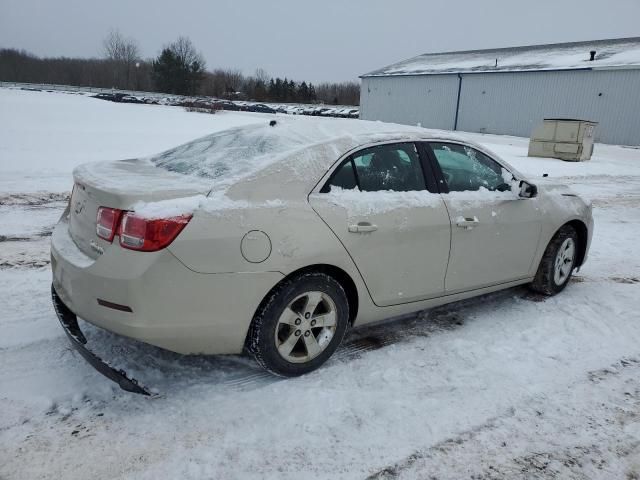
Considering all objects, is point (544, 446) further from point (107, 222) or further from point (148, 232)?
point (107, 222)

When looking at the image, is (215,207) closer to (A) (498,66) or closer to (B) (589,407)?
(B) (589,407)

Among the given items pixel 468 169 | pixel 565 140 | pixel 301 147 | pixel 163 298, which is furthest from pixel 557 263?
pixel 565 140

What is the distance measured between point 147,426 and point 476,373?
2.02 meters

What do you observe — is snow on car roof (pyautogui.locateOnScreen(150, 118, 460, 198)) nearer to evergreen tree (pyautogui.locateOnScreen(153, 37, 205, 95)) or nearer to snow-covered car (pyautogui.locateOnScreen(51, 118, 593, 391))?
snow-covered car (pyautogui.locateOnScreen(51, 118, 593, 391))

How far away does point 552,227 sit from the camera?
4.41 meters

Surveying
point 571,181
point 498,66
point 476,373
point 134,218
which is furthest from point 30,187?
point 498,66

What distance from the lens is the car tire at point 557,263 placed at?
4516 mm

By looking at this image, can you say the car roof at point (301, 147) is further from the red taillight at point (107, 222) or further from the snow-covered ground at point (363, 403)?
the snow-covered ground at point (363, 403)

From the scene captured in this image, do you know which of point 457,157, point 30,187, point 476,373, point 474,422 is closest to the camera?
point 474,422

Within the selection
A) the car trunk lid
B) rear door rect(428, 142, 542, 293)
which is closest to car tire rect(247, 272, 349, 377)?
the car trunk lid

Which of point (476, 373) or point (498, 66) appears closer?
point (476, 373)

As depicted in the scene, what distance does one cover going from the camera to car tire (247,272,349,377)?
112 inches

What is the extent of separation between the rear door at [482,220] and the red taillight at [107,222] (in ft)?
7.24

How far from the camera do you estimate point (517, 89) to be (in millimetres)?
32500
